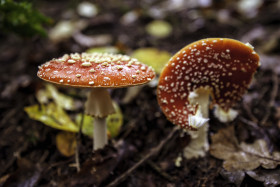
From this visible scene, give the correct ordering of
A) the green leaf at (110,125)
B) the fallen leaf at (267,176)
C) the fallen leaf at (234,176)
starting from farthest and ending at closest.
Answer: the green leaf at (110,125) < the fallen leaf at (234,176) < the fallen leaf at (267,176)

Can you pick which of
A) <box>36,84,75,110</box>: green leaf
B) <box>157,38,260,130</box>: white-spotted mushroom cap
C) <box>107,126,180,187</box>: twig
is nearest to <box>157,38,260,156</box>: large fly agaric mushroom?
<box>157,38,260,130</box>: white-spotted mushroom cap

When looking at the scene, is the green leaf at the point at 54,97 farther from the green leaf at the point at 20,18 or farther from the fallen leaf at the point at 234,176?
the fallen leaf at the point at 234,176

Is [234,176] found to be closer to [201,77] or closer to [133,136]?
[201,77]

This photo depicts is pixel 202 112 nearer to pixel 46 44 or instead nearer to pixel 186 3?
pixel 46 44

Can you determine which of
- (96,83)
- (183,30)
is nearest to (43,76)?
(96,83)

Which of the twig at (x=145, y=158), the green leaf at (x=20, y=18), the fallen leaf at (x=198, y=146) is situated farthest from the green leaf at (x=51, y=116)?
the fallen leaf at (x=198, y=146)

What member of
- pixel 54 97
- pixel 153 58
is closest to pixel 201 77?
pixel 153 58

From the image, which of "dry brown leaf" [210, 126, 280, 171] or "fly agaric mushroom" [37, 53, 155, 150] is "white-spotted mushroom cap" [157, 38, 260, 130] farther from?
"dry brown leaf" [210, 126, 280, 171]
